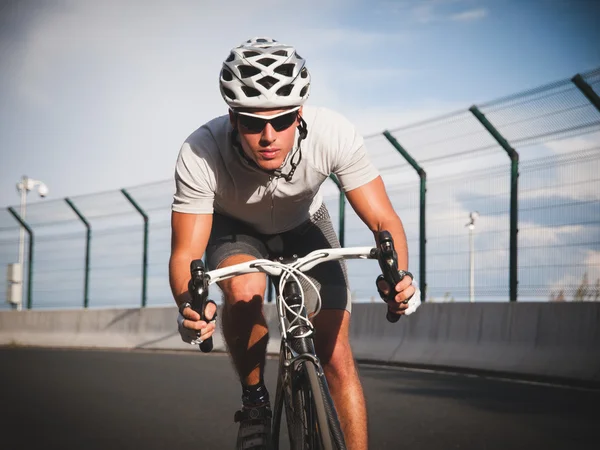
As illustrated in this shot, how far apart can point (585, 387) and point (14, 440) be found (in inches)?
222

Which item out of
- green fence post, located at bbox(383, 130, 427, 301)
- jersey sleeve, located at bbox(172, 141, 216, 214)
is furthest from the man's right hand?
green fence post, located at bbox(383, 130, 427, 301)

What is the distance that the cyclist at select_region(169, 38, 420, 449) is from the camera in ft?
14.0

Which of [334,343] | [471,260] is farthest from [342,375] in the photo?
[471,260]

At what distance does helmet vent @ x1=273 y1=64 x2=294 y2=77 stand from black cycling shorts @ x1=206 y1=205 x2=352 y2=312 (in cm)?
95

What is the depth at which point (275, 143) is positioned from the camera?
4281 mm

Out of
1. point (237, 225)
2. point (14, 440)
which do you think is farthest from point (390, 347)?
point (237, 225)

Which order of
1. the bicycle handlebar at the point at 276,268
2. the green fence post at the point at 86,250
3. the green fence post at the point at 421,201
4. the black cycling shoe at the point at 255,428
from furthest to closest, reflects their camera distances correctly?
the green fence post at the point at 86,250 → the green fence post at the point at 421,201 → the black cycling shoe at the point at 255,428 → the bicycle handlebar at the point at 276,268

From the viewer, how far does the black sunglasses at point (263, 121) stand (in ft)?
13.9

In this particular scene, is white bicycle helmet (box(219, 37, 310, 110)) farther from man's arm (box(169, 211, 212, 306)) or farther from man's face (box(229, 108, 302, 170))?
man's arm (box(169, 211, 212, 306))

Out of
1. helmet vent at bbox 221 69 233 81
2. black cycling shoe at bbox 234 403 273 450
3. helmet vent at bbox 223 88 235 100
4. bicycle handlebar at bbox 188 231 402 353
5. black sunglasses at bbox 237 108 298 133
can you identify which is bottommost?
black cycling shoe at bbox 234 403 273 450

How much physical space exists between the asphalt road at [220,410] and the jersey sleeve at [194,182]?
2720mm

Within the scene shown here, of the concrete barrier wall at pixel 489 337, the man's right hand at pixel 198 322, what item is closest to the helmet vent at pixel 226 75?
the man's right hand at pixel 198 322

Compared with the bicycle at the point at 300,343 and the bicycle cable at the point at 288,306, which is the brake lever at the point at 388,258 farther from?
the bicycle cable at the point at 288,306

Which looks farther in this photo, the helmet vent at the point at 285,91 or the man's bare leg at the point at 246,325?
the man's bare leg at the point at 246,325
